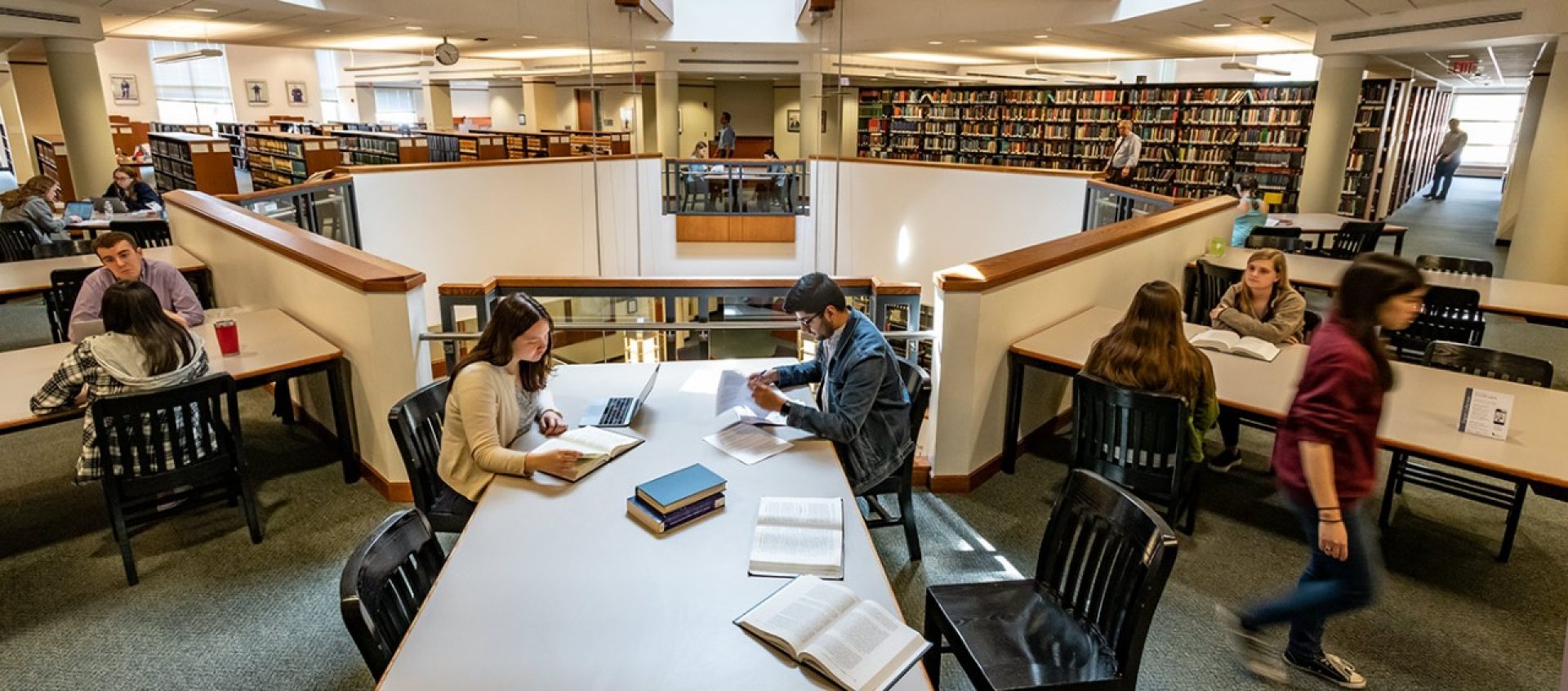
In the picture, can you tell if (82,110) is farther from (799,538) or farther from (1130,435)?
(1130,435)

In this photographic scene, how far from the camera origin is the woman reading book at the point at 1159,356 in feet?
9.14

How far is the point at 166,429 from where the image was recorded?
276 centimetres

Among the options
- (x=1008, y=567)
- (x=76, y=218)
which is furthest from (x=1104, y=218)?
(x=76, y=218)

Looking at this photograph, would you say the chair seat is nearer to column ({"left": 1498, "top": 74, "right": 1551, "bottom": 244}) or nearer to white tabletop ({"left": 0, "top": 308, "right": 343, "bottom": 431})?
white tabletop ({"left": 0, "top": 308, "right": 343, "bottom": 431})

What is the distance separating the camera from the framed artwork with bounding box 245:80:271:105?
20.5 m

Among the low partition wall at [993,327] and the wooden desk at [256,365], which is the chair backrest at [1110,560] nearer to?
the low partition wall at [993,327]

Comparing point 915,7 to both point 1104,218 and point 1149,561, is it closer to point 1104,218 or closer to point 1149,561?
point 1104,218

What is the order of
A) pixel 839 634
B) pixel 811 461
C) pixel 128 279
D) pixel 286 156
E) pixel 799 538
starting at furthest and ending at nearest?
pixel 286 156, pixel 128 279, pixel 811 461, pixel 799 538, pixel 839 634

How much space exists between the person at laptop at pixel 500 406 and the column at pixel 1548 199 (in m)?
9.17

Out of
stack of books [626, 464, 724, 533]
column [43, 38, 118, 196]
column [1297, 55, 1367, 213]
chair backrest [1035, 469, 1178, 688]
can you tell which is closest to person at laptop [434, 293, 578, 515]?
stack of books [626, 464, 724, 533]

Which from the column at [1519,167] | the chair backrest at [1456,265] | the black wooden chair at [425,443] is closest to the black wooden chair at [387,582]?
the black wooden chair at [425,443]

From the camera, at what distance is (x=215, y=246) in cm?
489

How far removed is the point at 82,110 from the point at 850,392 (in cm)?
1104

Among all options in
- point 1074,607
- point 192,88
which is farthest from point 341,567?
point 192,88
